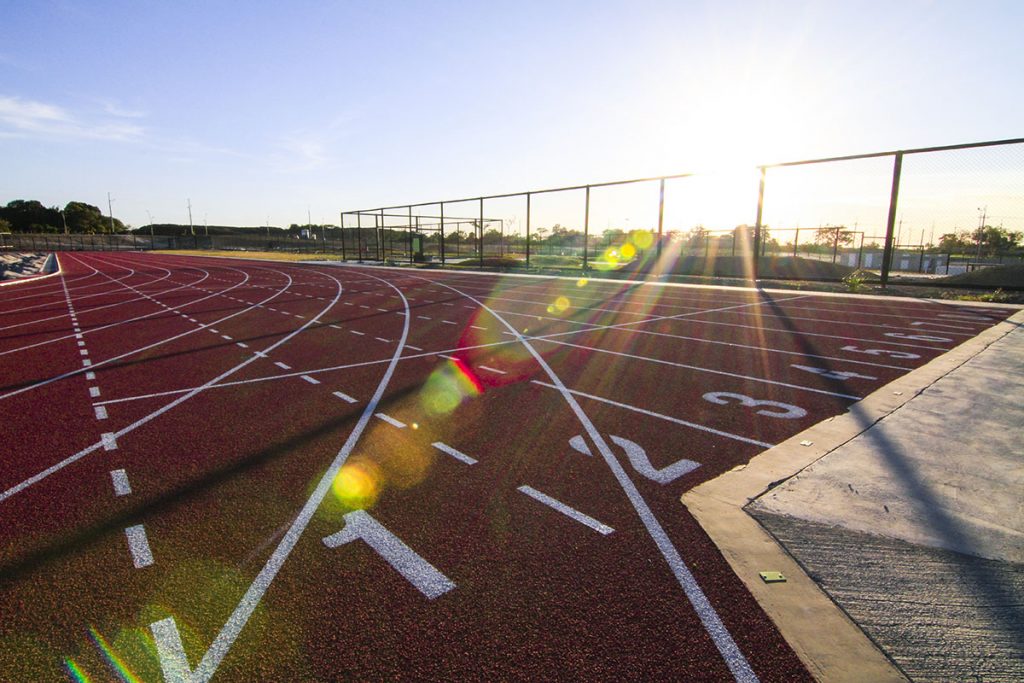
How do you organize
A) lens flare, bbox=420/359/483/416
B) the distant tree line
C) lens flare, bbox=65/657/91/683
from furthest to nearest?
the distant tree line → lens flare, bbox=420/359/483/416 → lens flare, bbox=65/657/91/683

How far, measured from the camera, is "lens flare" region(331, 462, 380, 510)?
4.05 m

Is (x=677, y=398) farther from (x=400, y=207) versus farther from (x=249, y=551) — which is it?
(x=400, y=207)

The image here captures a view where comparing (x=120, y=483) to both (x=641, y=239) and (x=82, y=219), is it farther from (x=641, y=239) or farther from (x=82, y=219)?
(x=82, y=219)

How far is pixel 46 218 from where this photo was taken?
123m

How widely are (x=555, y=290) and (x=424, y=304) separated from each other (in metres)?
6.45

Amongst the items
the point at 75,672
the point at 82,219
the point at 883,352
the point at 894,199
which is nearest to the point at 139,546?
the point at 75,672

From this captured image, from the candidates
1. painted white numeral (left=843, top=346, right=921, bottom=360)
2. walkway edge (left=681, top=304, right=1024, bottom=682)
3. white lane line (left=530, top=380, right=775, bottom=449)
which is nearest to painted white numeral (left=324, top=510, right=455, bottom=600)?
walkway edge (left=681, top=304, right=1024, bottom=682)

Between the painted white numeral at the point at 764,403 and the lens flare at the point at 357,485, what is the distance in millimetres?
4254

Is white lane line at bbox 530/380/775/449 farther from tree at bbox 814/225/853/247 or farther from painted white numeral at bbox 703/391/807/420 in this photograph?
tree at bbox 814/225/853/247

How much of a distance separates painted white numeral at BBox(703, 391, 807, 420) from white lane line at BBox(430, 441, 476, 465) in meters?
3.38

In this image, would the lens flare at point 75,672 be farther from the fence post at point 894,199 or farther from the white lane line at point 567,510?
the fence post at point 894,199

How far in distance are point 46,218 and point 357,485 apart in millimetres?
162835

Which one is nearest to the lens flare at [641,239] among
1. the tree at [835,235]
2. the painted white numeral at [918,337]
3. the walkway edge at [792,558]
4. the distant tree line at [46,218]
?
the tree at [835,235]

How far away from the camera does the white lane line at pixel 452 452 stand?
4809mm
